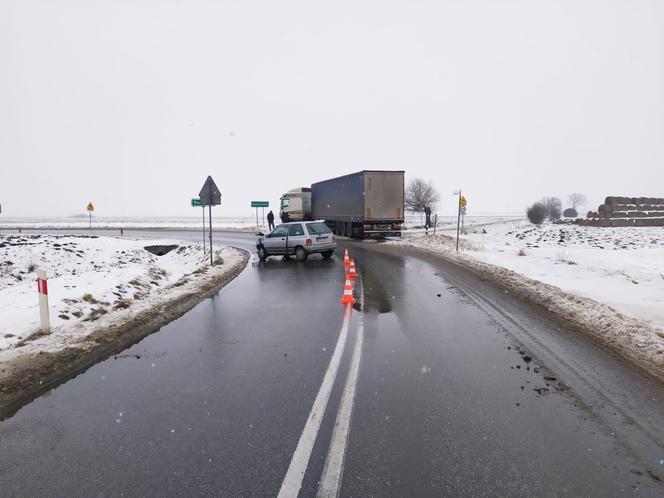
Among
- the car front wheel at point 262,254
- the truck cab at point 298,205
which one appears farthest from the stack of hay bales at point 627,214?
the car front wheel at point 262,254

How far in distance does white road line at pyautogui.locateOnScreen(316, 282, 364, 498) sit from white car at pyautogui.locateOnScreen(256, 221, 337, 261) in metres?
11.9

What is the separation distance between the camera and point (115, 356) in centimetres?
573

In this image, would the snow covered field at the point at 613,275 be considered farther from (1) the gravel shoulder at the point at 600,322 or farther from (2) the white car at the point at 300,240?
(2) the white car at the point at 300,240

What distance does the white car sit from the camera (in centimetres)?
1684

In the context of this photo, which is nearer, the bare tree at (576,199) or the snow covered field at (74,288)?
the snow covered field at (74,288)

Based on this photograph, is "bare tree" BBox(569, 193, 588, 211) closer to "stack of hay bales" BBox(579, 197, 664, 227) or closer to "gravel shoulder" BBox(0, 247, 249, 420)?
"stack of hay bales" BBox(579, 197, 664, 227)

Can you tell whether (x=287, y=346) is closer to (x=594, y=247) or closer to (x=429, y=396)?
(x=429, y=396)

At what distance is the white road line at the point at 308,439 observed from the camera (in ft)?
9.11

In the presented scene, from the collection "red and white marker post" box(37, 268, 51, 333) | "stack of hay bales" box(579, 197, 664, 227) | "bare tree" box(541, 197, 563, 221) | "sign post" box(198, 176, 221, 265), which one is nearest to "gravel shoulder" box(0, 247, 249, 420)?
"red and white marker post" box(37, 268, 51, 333)

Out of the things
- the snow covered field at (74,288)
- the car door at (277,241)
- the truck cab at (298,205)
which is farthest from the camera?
the truck cab at (298,205)

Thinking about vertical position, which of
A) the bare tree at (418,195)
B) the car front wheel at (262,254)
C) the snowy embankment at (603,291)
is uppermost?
the bare tree at (418,195)

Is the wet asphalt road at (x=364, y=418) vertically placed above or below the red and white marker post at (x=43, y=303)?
below

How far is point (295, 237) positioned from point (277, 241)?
872 mm

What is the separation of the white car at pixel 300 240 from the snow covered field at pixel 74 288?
6.10ft
